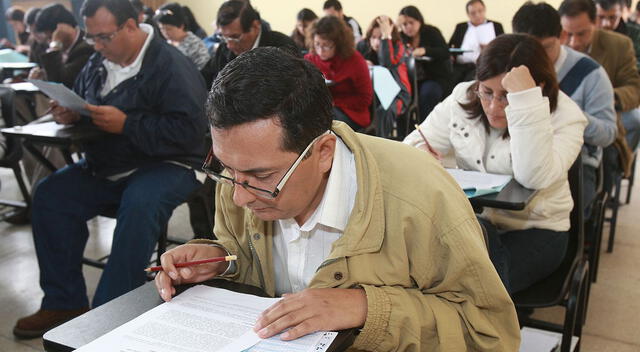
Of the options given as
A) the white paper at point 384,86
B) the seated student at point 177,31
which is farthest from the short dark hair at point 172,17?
the white paper at point 384,86

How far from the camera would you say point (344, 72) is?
3.91m

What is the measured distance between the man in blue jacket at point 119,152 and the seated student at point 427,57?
303cm

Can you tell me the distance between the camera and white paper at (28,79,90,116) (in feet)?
7.12

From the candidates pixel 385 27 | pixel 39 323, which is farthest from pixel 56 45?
pixel 385 27

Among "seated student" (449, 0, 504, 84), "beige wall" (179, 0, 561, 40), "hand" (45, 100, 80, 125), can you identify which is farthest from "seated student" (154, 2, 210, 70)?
"beige wall" (179, 0, 561, 40)

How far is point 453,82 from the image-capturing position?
5688 millimetres

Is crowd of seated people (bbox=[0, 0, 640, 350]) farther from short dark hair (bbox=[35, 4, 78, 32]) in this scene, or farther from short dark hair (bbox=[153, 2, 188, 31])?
short dark hair (bbox=[153, 2, 188, 31])

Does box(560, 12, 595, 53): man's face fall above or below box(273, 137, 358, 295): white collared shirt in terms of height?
above

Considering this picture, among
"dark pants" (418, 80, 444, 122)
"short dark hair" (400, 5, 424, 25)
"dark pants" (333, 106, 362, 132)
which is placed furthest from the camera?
"short dark hair" (400, 5, 424, 25)

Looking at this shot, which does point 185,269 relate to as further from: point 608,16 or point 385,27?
point 608,16

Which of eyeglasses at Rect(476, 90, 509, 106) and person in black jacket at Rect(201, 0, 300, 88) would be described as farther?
person in black jacket at Rect(201, 0, 300, 88)

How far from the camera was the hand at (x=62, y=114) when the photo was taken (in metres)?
2.42

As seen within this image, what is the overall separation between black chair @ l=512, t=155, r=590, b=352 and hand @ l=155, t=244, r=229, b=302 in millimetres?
958

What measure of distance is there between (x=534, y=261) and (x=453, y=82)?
4161mm
